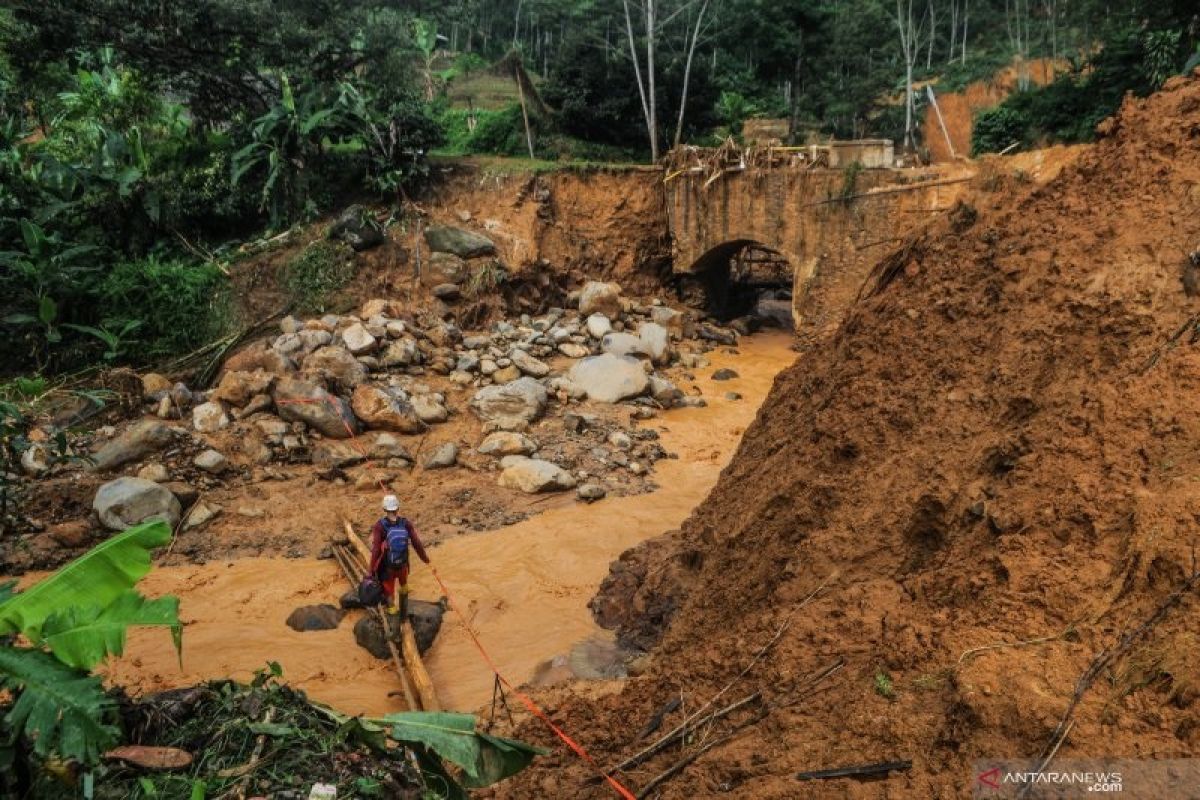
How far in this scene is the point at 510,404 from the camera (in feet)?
38.1

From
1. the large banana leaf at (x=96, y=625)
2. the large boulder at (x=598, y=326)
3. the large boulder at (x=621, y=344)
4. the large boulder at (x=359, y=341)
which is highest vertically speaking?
the large banana leaf at (x=96, y=625)

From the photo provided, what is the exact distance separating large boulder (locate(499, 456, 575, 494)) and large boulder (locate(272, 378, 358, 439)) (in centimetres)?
254

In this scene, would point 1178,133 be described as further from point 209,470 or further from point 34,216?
point 34,216

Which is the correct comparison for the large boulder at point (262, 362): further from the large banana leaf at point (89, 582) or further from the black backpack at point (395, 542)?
the large banana leaf at point (89, 582)

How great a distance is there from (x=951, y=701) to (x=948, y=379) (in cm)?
210

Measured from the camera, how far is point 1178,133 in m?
3.92

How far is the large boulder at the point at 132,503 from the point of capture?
859 centimetres

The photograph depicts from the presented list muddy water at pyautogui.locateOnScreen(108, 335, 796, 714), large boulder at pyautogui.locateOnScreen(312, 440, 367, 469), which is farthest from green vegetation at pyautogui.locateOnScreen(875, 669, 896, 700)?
large boulder at pyautogui.locateOnScreen(312, 440, 367, 469)

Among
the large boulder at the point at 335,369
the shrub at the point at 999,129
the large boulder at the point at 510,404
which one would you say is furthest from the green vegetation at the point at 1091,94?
the large boulder at the point at 335,369

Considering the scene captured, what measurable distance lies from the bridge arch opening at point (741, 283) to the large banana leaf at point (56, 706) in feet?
48.0

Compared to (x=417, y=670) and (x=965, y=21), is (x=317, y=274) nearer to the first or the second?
(x=417, y=670)

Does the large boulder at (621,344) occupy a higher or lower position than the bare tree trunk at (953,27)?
lower

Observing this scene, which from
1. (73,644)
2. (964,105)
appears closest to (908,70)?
(964,105)

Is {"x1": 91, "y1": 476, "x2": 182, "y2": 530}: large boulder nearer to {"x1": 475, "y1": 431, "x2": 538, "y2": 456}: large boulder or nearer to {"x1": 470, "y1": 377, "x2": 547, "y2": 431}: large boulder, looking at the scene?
{"x1": 475, "y1": 431, "x2": 538, "y2": 456}: large boulder
